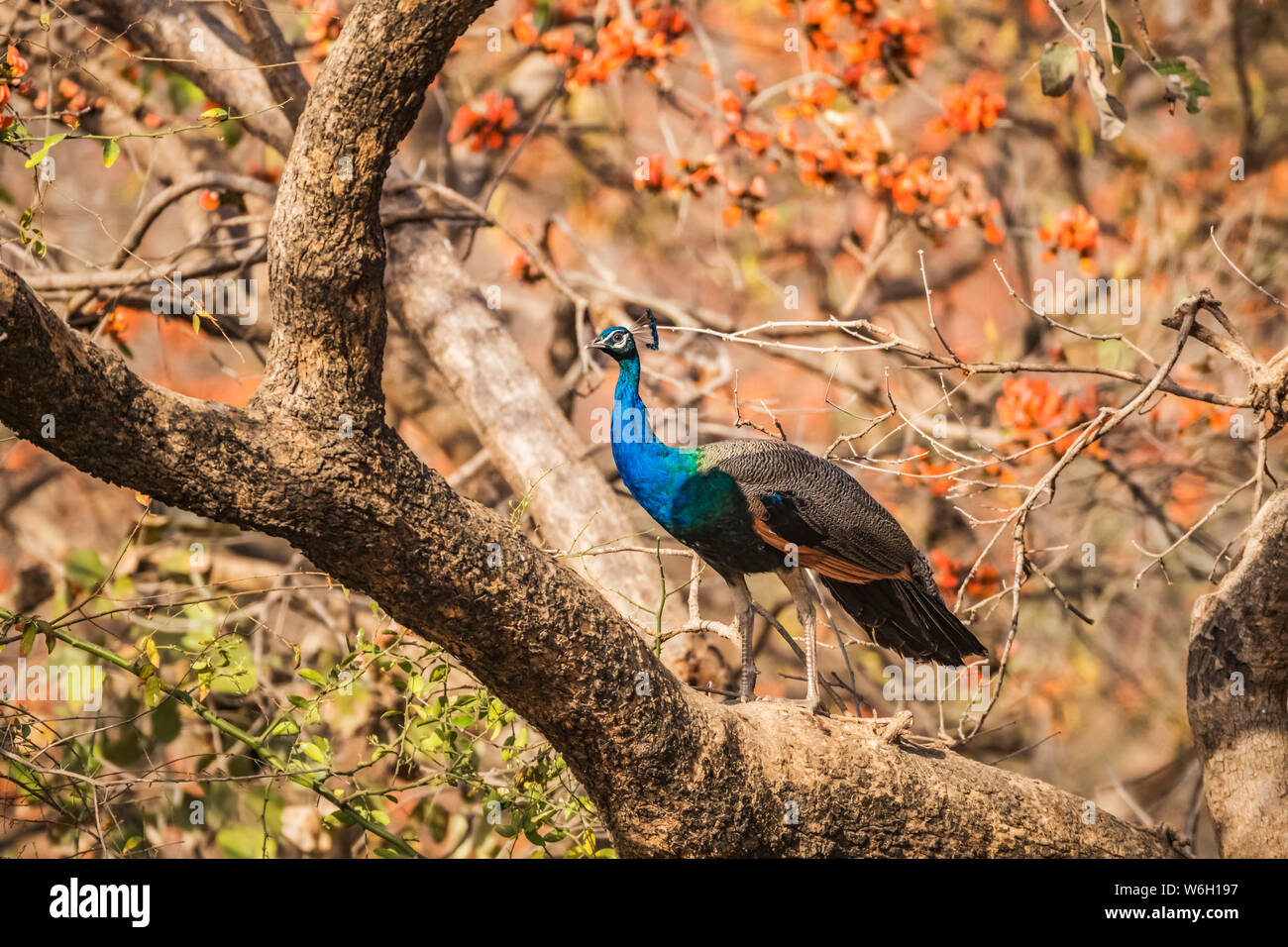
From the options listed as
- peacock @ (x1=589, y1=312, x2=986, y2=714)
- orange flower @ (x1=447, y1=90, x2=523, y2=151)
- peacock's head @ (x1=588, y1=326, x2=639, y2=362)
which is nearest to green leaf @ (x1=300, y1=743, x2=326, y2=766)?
peacock @ (x1=589, y1=312, x2=986, y2=714)

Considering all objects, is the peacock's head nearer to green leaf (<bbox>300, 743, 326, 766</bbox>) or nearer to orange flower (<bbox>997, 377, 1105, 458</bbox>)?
green leaf (<bbox>300, 743, 326, 766</bbox>)

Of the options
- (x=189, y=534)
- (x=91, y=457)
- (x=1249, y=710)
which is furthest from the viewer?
(x=189, y=534)

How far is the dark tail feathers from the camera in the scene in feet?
11.7

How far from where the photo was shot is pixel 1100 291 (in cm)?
767

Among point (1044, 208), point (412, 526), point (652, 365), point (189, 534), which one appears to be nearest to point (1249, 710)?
point (412, 526)

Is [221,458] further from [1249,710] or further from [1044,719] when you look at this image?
[1044,719]

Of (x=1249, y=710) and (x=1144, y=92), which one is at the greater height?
(x=1144, y=92)

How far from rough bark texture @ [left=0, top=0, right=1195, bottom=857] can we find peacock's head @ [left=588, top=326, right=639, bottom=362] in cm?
97

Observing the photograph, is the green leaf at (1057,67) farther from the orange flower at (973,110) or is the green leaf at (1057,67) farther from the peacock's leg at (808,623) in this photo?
the orange flower at (973,110)

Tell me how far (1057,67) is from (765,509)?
5.37 feet

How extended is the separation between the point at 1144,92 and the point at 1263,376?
22.7ft

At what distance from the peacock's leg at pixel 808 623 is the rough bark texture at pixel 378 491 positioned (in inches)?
15.0

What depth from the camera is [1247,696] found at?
3.59 metres

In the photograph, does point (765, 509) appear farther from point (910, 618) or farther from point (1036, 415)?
point (1036, 415)
